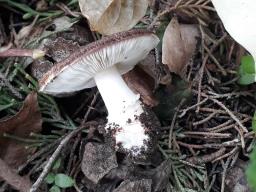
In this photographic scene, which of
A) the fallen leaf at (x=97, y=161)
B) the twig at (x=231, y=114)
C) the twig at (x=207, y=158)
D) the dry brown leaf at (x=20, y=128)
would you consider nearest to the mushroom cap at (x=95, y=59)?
the dry brown leaf at (x=20, y=128)

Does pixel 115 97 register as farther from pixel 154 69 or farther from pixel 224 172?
pixel 224 172

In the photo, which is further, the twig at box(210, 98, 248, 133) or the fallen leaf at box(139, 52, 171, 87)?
the fallen leaf at box(139, 52, 171, 87)

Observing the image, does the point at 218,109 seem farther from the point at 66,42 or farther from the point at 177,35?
the point at 66,42

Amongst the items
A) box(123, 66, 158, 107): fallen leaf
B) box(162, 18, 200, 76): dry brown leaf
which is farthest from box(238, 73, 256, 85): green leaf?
box(123, 66, 158, 107): fallen leaf

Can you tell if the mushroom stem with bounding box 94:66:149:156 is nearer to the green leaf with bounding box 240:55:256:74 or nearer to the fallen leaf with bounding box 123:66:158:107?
the fallen leaf with bounding box 123:66:158:107

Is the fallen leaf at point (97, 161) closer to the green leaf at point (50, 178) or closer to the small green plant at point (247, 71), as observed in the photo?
the green leaf at point (50, 178)
